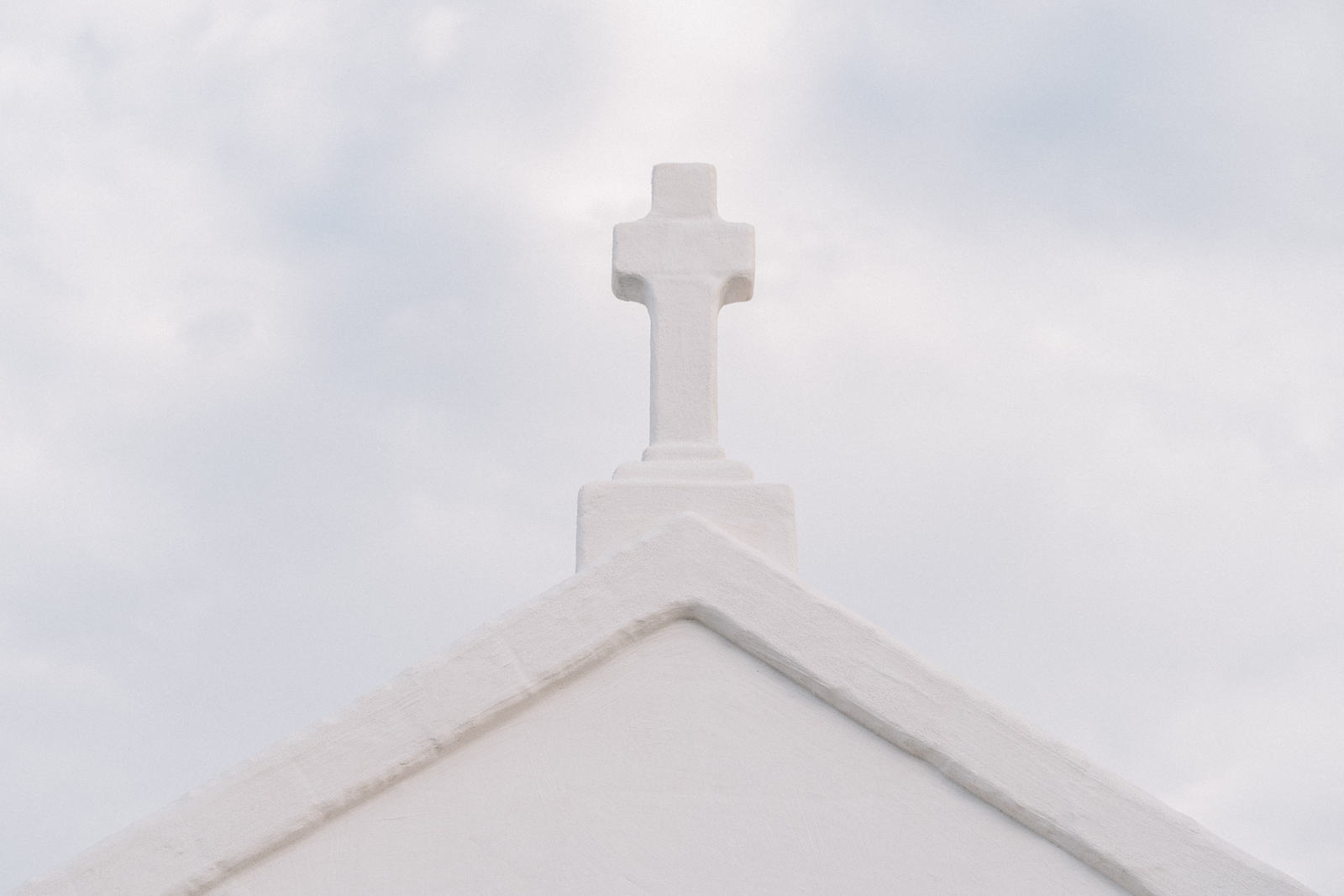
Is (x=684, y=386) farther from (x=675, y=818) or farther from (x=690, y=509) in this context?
(x=675, y=818)

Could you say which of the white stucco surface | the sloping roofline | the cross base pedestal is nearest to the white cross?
the cross base pedestal

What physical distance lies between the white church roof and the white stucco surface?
0.04 meters

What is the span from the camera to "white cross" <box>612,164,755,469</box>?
5164 mm

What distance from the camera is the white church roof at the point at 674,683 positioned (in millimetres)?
4090

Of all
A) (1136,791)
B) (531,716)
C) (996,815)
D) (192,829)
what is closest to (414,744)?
(531,716)

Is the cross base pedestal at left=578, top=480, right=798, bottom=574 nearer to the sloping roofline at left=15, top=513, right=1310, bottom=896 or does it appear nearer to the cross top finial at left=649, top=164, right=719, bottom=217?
the sloping roofline at left=15, top=513, right=1310, bottom=896

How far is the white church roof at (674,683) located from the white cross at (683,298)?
1.62 ft

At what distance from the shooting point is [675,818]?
4129 millimetres

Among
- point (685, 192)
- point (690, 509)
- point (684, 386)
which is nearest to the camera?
point (690, 509)

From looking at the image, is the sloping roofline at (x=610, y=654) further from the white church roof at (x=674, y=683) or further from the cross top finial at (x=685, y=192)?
the cross top finial at (x=685, y=192)

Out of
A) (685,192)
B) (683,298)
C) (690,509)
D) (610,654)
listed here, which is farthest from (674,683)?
(685,192)

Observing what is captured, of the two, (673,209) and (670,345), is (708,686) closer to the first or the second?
(670,345)

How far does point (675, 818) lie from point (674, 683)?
0.43m

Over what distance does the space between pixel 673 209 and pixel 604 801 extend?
2350 millimetres
